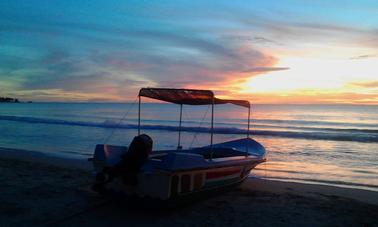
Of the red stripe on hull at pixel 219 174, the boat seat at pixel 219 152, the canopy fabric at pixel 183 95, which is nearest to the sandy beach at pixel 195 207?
the red stripe on hull at pixel 219 174

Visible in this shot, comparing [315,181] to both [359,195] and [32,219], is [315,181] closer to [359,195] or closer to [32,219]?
[359,195]

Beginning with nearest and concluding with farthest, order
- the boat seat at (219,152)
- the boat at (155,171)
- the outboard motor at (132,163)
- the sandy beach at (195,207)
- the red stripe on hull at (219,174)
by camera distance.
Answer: the sandy beach at (195,207) < the boat at (155,171) < the outboard motor at (132,163) < the red stripe on hull at (219,174) < the boat seat at (219,152)

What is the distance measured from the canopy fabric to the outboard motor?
126 centimetres

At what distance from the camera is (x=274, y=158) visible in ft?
43.9

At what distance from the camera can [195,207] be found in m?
6.56

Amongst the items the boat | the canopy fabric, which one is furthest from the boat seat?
the boat

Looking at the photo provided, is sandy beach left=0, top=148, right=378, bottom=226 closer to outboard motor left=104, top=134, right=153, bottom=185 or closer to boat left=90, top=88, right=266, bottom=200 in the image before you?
boat left=90, top=88, right=266, bottom=200

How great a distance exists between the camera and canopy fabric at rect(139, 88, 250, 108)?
689 cm

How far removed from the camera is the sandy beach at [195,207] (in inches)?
227

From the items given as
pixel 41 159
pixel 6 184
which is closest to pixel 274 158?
pixel 41 159

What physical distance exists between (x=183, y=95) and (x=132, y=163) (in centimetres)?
206

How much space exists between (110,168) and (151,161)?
0.67 m

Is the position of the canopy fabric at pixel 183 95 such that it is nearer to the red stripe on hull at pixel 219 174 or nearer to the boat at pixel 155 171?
the boat at pixel 155 171

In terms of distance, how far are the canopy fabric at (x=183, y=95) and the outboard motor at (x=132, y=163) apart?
1.26 metres
